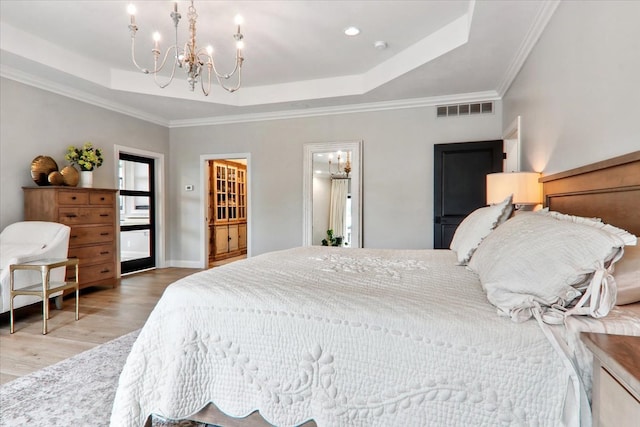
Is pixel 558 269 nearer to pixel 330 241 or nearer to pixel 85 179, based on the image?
pixel 85 179

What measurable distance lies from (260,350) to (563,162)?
7.42 ft

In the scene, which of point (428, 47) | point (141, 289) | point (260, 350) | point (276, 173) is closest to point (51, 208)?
point (141, 289)

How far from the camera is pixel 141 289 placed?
4.45m

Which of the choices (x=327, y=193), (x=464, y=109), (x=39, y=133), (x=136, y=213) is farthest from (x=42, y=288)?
(x=327, y=193)

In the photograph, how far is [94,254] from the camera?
4.25m

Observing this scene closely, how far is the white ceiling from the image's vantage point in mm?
2910

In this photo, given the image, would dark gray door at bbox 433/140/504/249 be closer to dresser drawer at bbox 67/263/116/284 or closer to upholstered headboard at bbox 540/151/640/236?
upholstered headboard at bbox 540/151/640/236

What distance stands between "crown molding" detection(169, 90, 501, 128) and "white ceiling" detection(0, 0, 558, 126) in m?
0.02

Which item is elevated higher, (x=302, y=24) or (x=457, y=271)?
(x=302, y=24)

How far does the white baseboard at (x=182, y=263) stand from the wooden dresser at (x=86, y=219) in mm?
→ 1367

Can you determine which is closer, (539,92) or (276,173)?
(539,92)

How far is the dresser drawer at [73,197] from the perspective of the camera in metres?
3.80

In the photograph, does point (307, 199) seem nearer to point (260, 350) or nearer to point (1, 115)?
point (1, 115)

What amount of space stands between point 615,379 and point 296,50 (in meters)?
3.83
